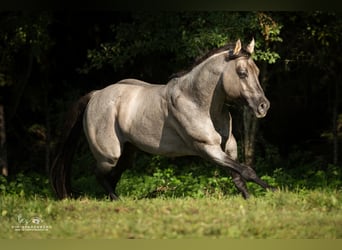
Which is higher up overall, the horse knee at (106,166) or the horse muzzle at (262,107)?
the horse muzzle at (262,107)

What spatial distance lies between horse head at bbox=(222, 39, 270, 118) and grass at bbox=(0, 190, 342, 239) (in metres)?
0.88

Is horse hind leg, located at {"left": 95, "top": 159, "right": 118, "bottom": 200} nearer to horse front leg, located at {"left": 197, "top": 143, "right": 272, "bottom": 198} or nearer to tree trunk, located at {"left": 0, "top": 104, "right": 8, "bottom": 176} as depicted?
horse front leg, located at {"left": 197, "top": 143, "right": 272, "bottom": 198}

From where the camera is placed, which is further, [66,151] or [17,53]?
[17,53]

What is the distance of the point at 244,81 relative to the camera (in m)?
7.04

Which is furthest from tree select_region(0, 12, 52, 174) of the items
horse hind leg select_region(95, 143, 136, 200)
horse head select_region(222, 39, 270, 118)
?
horse head select_region(222, 39, 270, 118)

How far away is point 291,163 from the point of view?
10859mm

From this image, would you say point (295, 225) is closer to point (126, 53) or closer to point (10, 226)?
point (10, 226)

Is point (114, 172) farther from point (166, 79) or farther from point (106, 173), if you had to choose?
point (166, 79)

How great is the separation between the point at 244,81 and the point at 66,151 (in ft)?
7.83

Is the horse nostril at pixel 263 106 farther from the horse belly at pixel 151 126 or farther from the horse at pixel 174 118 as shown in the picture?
the horse belly at pixel 151 126

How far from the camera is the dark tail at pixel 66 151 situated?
8.14 metres
